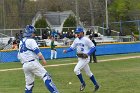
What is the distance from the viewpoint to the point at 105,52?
1554 inches

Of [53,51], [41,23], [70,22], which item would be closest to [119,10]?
[70,22]

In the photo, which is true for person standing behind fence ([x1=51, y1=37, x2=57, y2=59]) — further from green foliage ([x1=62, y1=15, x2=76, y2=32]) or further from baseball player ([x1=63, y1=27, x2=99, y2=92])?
green foliage ([x1=62, y1=15, x2=76, y2=32])

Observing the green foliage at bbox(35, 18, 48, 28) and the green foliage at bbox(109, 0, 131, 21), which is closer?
the green foliage at bbox(35, 18, 48, 28)

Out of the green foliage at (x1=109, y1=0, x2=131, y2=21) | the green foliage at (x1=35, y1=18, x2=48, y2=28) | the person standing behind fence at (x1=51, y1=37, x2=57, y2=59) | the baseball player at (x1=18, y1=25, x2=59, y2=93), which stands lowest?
the person standing behind fence at (x1=51, y1=37, x2=57, y2=59)

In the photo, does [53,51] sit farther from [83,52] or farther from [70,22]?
[70,22]

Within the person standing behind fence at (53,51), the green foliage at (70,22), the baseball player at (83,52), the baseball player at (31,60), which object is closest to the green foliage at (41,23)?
the green foliage at (70,22)

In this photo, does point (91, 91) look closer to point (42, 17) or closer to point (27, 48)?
point (27, 48)

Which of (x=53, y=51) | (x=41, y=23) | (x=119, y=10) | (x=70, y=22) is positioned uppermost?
(x=119, y=10)

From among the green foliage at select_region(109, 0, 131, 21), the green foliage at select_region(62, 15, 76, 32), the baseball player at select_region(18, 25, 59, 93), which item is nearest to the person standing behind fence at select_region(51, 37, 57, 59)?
the baseball player at select_region(18, 25, 59, 93)

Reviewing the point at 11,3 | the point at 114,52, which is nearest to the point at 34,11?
the point at 11,3

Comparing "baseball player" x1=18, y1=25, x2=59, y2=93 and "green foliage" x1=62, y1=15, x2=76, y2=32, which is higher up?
"green foliage" x1=62, y1=15, x2=76, y2=32

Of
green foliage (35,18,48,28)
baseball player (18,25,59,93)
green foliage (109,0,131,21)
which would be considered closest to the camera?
baseball player (18,25,59,93)

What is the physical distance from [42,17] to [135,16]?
1722 cm

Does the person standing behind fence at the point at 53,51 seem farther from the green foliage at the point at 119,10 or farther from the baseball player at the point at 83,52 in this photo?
the green foliage at the point at 119,10
